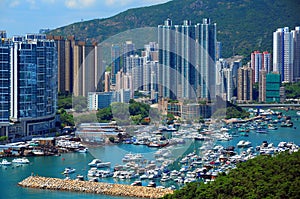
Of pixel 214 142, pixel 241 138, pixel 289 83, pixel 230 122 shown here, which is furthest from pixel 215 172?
pixel 289 83

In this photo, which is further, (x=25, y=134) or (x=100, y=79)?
(x=100, y=79)

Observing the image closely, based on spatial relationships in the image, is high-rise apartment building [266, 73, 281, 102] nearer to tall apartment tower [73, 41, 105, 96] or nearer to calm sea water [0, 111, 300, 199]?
tall apartment tower [73, 41, 105, 96]

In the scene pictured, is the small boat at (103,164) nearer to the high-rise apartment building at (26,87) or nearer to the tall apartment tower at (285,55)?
the high-rise apartment building at (26,87)

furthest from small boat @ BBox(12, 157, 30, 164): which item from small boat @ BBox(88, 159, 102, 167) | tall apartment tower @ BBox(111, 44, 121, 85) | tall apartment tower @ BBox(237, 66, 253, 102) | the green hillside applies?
the green hillside

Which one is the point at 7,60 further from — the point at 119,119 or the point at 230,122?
the point at 230,122

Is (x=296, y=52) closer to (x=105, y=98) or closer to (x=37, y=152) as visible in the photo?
(x=105, y=98)
